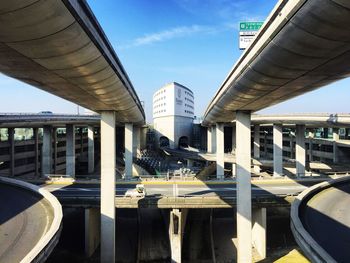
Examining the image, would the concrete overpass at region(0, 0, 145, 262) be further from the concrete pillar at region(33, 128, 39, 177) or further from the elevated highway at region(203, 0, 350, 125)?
the concrete pillar at region(33, 128, 39, 177)

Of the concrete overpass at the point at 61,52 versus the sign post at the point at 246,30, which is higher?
the sign post at the point at 246,30

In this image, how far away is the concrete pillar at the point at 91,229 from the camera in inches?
1299

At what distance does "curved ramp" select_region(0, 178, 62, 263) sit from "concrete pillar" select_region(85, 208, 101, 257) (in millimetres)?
7754

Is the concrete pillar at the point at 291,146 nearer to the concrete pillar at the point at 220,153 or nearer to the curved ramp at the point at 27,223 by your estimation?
the concrete pillar at the point at 220,153

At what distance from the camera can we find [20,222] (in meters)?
19.0

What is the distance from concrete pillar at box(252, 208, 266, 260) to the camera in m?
32.4

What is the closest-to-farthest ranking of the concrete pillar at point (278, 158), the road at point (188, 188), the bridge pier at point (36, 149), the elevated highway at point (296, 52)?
the elevated highway at point (296, 52), the road at point (188, 188), the concrete pillar at point (278, 158), the bridge pier at point (36, 149)

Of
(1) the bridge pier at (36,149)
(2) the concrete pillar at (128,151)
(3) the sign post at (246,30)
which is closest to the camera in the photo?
(3) the sign post at (246,30)

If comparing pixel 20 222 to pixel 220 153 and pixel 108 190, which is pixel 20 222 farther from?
pixel 220 153

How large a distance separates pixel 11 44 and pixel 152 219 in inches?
1319

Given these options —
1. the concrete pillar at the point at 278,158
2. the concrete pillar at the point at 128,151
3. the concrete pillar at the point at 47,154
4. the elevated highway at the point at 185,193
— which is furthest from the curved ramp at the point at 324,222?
the concrete pillar at the point at 47,154

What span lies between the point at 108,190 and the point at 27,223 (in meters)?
10.6

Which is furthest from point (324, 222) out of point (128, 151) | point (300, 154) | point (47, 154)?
point (47, 154)

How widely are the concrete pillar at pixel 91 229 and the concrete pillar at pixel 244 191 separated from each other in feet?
49.0
